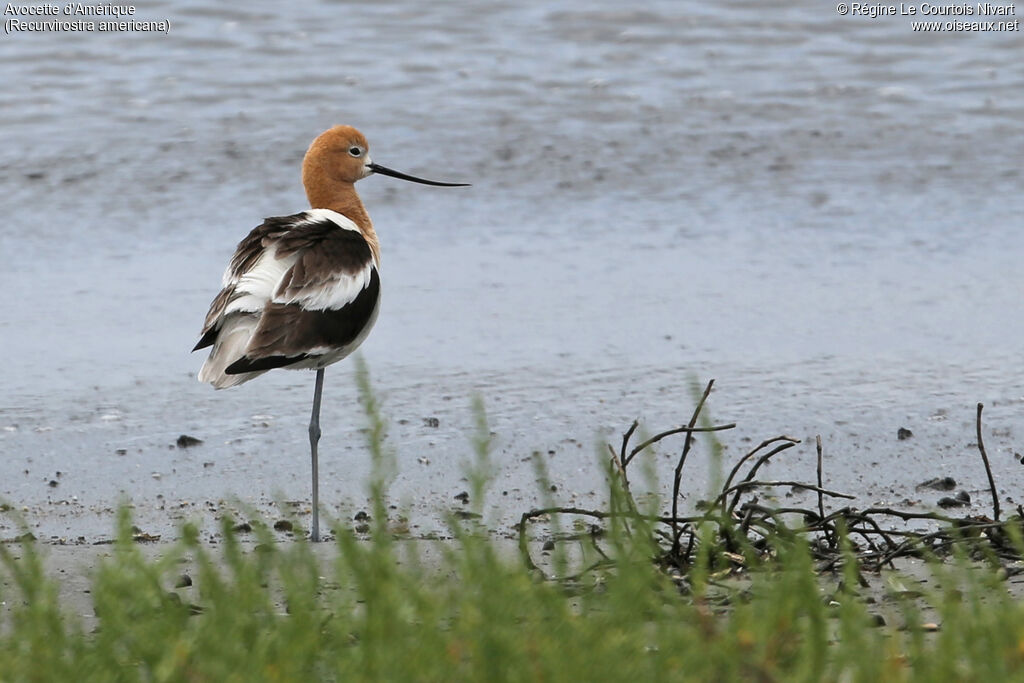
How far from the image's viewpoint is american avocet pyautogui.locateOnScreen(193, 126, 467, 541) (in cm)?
531

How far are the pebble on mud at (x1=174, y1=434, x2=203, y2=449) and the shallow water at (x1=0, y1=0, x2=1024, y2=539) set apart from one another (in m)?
0.08

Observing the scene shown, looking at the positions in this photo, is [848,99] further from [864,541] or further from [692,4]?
[864,541]

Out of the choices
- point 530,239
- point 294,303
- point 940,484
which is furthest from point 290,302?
point 530,239

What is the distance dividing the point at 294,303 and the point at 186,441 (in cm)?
75

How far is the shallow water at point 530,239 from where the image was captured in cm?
585

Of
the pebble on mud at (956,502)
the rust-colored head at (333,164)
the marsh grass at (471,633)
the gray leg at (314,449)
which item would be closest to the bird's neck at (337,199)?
the rust-colored head at (333,164)

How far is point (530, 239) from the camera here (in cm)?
836

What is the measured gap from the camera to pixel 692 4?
41.2ft

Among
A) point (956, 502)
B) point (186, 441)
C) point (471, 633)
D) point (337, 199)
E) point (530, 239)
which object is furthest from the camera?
point (530, 239)

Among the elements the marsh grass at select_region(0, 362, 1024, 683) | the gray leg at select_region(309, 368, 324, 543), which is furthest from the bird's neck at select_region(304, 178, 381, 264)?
the marsh grass at select_region(0, 362, 1024, 683)

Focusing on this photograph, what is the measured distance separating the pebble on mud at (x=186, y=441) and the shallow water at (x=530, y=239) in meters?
0.08

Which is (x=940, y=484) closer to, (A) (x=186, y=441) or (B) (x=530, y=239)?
(A) (x=186, y=441)

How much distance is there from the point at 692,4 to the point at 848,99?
7.16ft
